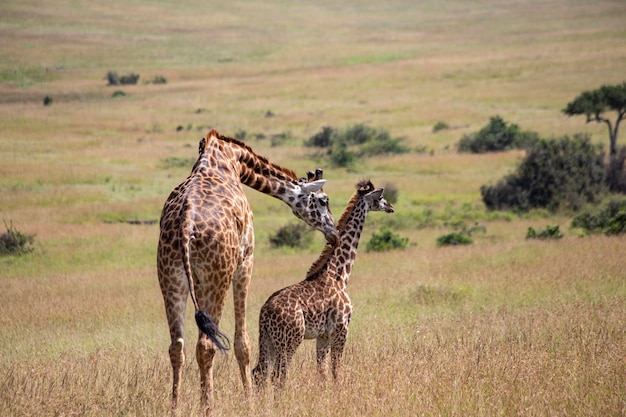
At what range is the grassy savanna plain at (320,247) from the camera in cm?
780

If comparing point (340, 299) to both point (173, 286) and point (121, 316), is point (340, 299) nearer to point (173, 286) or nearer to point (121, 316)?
point (173, 286)

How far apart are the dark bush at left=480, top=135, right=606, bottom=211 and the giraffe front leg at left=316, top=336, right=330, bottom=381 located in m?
20.8

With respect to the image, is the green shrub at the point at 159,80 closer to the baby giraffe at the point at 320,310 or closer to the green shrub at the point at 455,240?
the green shrub at the point at 455,240

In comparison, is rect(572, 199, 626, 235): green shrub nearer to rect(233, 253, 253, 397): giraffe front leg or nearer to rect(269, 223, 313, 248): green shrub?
rect(269, 223, 313, 248): green shrub

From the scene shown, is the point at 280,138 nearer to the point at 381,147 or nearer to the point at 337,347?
the point at 381,147

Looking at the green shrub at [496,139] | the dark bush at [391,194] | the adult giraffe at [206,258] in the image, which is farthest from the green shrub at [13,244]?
the green shrub at [496,139]

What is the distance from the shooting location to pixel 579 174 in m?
29.3

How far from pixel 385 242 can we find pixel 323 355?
45.8 ft

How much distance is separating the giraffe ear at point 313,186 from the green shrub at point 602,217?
14.3 m

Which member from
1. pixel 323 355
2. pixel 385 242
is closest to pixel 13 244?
pixel 385 242

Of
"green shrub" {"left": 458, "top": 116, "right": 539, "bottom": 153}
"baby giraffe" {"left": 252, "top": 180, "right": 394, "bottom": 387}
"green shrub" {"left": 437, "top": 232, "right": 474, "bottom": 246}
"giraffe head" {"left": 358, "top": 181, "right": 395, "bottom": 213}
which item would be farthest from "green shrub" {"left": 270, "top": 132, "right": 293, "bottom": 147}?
"baby giraffe" {"left": 252, "top": 180, "right": 394, "bottom": 387}

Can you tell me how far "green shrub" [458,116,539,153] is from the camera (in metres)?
42.9

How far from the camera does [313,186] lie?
9133 millimetres

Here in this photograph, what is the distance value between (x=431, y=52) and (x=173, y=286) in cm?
10326
